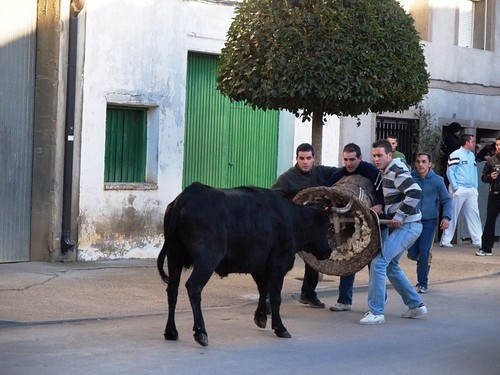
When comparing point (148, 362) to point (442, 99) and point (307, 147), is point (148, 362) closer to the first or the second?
point (307, 147)

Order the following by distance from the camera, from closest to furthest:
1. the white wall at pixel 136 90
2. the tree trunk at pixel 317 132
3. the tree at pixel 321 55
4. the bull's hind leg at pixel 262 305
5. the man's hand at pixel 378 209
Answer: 1. the bull's hind leg at pixel 262 305
2. the man's hand at pixel 378 209
3. the tree at pixel 321 55
4. the tree trunk at pixel 317 132
5. the white wall at pixel 136 90

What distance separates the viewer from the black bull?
988 centimetres

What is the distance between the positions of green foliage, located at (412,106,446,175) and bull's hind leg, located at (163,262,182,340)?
12.0 m

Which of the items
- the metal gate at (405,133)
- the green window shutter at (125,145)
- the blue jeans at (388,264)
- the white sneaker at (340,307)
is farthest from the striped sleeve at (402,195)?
the metal gate at (405,133)

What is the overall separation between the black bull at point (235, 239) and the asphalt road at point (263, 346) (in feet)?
1.18

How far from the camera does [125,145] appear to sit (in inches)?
656

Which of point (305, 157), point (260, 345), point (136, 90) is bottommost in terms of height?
point (260, 345)

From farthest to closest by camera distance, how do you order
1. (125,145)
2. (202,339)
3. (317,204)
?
(125,145) → (317,204) → (202,339)

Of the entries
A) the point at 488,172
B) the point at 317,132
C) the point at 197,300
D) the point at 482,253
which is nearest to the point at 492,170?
the point at 488,172

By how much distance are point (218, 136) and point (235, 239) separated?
300 inches

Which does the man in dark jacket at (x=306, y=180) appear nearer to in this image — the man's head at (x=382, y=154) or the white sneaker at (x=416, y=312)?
the man's head at (x=382, y=154)

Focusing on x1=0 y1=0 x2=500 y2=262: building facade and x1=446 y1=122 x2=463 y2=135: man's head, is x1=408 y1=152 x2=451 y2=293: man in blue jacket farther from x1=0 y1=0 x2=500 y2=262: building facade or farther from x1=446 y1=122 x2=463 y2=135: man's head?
x1=446 y1=122 x2=463 y2=135: man's head

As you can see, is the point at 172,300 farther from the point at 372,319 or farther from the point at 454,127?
the point at 454,127

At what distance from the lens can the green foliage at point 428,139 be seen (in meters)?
21.5
